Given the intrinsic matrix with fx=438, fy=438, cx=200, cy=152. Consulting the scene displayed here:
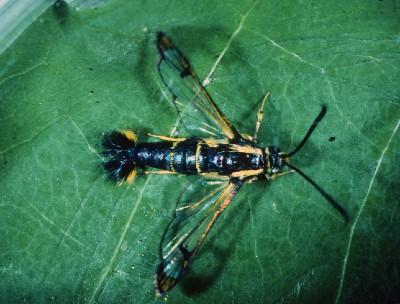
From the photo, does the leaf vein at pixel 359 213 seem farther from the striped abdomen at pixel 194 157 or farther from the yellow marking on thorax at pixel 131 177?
the yellow marking on thorax at pixel 131 177

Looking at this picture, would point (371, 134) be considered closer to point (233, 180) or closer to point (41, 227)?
point (233, 180)

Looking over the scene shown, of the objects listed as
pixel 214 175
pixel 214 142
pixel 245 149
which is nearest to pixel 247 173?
pixel 245 149

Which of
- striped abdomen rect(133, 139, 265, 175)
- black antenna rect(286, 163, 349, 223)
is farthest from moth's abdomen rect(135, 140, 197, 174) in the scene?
black antenna rect(286, 163, 349, 223)

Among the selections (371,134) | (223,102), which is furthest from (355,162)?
(223,102)

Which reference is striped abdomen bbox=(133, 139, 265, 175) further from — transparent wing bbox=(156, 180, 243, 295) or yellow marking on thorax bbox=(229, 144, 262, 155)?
transparent wing bbox=(156, 180, 243, 295)

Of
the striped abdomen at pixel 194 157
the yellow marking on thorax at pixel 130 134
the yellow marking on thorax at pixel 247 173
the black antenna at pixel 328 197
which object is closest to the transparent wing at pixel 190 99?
the striped abdomen at pixel 194 157

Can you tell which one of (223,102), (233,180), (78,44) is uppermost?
(78,44)

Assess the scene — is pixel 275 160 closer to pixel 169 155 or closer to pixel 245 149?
pixel 245 149
